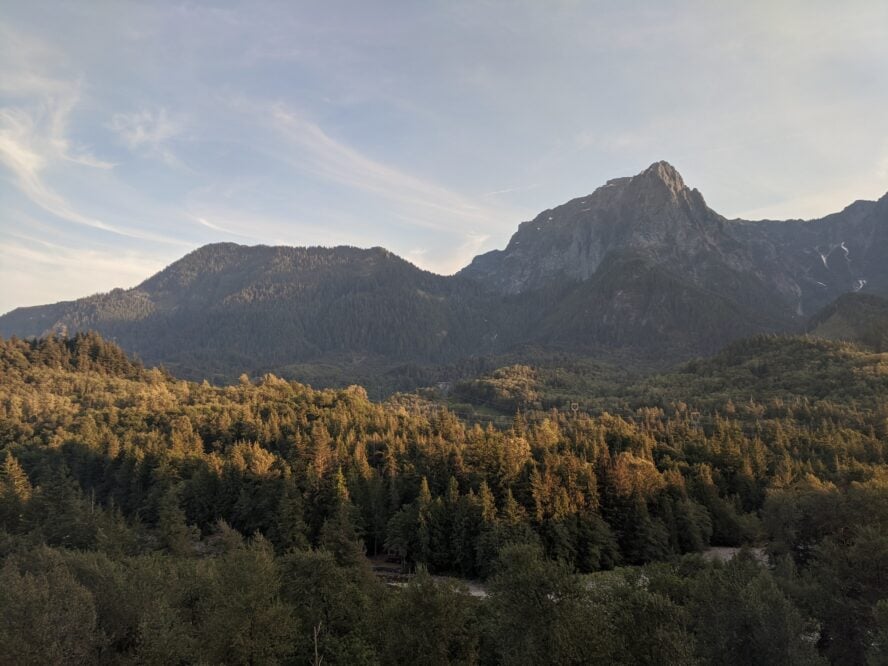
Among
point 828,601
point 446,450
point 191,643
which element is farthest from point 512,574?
point 446,450

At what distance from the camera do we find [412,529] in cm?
8562

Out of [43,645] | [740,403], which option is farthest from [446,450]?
[740,403]

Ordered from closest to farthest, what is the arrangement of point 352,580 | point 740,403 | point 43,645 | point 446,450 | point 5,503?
point 43,645 → point 352,580 → point 5,503 → point 446,450 → point 740,403

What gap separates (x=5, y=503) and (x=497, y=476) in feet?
274

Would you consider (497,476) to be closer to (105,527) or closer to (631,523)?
(631,523)

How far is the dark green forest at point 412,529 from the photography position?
35562 mm

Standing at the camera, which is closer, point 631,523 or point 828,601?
point 828,601

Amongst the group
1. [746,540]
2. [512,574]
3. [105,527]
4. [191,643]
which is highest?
[512,574]

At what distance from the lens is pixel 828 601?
42.0 m

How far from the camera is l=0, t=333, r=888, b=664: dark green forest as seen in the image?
3556 cm

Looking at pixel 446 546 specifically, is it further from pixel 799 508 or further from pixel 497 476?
pixel 799 508

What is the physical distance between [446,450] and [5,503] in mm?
76365

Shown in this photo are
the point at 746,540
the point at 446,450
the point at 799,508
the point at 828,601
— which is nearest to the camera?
the point at 828,601

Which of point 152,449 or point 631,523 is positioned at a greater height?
point 152,449
